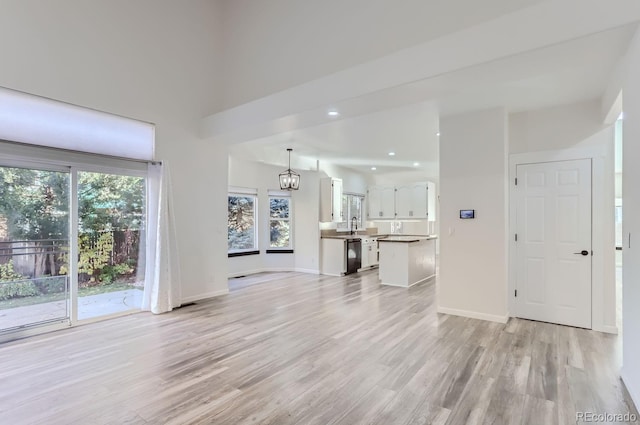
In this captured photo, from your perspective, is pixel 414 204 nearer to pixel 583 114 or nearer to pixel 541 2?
pixel 583 114

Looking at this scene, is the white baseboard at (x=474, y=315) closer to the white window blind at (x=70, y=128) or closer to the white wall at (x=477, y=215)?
the white wall at (x=477, y=215)

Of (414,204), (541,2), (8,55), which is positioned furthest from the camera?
(414,204)

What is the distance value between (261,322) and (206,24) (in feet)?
15.9

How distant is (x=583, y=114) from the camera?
3.99 metres

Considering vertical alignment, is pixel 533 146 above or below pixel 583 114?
below

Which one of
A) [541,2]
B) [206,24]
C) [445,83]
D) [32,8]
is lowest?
[445,83]

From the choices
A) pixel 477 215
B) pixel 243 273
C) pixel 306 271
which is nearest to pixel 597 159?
pixel 477 215

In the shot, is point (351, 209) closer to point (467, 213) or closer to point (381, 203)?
point (381, 203)

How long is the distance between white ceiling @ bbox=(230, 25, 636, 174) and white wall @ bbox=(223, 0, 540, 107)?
51 cm

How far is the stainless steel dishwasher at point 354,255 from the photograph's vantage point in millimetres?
7768

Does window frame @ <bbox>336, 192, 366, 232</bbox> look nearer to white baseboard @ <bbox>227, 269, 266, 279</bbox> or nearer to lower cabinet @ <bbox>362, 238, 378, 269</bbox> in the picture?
lower cabinet @ <bbox>362, 238, 378, 269</bbox>

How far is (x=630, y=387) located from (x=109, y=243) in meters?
5.68

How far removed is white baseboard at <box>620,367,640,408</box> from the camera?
230 centimetres

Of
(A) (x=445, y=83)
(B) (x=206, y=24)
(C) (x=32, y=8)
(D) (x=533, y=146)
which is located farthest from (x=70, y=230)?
(D) (x=533, y=146)
